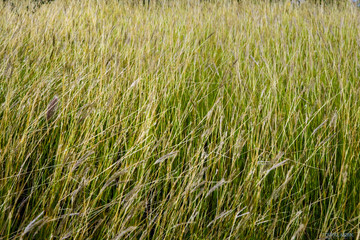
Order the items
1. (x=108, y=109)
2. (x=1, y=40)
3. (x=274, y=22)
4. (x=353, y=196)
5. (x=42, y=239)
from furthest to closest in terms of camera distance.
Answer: (x=274, y=22), (x=1, y=40), (x=108, y=109), (x=353, y=196), (x=42, y=239)

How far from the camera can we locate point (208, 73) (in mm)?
2141

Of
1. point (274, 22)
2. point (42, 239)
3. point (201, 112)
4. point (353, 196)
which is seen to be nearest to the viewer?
point (42, 239)

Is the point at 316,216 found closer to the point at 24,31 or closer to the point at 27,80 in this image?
the point at 27,80

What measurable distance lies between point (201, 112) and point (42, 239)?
97 cm

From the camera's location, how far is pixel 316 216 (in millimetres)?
1376

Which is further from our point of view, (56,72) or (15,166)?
(56,72)

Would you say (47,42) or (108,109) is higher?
(47,42)

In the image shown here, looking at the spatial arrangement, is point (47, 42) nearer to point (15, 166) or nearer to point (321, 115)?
point (15, 166)

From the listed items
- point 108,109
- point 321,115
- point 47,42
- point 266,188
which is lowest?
point 266,188

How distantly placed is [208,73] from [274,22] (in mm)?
1494

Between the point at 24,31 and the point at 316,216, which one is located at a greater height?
the point at 24,31

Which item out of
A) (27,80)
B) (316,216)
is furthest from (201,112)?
(27,80)

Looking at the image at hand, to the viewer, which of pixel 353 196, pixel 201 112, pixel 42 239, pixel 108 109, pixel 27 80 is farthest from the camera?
pixel 27 80

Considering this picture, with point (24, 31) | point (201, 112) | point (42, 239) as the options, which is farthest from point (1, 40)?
point (42, 239)
